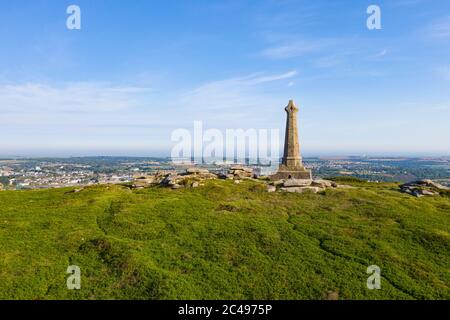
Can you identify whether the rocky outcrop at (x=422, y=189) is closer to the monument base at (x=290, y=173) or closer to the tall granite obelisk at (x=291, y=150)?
the monument base at (x=290, y=173)

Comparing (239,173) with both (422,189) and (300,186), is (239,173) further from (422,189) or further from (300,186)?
(422,189)

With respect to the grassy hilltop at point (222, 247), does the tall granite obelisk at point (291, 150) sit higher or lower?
higher

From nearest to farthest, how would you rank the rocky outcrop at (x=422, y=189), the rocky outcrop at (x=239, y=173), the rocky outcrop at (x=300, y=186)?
the rocky outcrop at (x=300, y=186) < the rocky outcrop at (x=422, y=189) < the rocky outcrop at (x=239, y=173)

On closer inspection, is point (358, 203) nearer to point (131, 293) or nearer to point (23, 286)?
point (131, 293)

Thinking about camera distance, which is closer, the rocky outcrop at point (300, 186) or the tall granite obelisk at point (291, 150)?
the rocky outcrop at point (300, 186)

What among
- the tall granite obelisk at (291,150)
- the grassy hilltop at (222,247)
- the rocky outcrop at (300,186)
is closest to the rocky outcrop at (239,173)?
the tall granite obelisk at (291,150)

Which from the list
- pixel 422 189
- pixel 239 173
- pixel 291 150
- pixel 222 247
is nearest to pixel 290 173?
pixel 291 150

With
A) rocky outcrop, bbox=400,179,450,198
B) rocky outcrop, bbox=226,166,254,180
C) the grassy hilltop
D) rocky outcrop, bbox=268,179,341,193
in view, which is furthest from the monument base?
rocky outcrop, bbox=400,179,450,198
